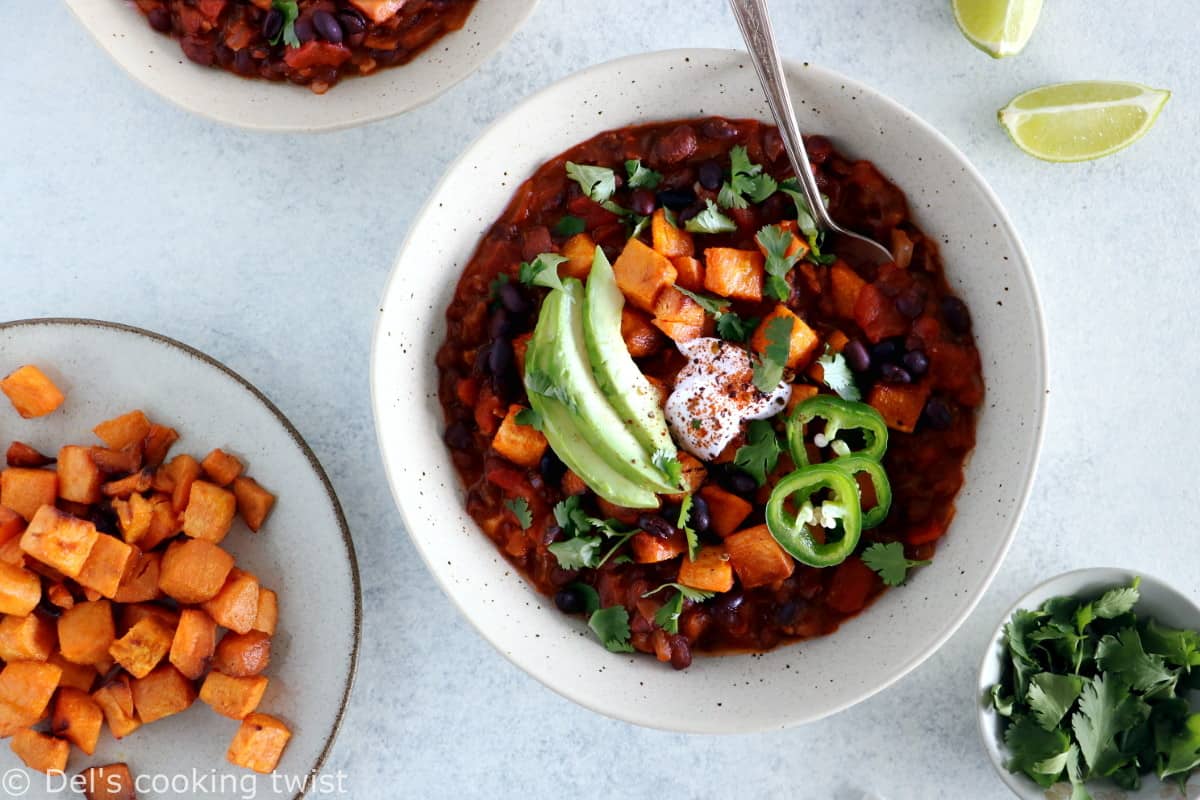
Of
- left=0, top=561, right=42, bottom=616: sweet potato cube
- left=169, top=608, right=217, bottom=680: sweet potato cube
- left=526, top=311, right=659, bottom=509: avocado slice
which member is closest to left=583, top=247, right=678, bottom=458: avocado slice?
left=526, top=311, right=659, bottom=509: avocado slice

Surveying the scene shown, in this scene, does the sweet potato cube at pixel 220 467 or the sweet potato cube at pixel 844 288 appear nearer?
the sweet potato cube at pixel 844 288

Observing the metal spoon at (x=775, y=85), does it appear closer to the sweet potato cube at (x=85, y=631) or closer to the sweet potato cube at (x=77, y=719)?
the sweet potato cube at (x=85, y=631)

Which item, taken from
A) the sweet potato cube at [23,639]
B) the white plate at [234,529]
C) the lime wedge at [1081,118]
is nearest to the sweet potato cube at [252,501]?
the white plate at [234,529]

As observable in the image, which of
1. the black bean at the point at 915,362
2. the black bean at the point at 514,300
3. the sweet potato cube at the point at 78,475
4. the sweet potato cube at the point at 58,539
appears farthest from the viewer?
the sweet potato cube at the point at 78,475

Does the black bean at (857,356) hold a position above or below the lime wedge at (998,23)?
below

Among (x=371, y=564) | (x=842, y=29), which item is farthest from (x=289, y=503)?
(x=842, y=29)

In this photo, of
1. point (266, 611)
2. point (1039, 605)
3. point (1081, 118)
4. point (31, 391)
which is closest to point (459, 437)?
point (266, 611)
